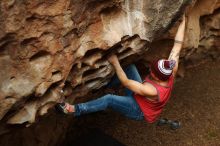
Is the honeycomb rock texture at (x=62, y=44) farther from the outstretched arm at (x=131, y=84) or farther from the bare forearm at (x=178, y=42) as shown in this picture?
the bare forearm at (x=178, y=42)

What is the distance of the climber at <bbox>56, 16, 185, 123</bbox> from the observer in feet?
16.6

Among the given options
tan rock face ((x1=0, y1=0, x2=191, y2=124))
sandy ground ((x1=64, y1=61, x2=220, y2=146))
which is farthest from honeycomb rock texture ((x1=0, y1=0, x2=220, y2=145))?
sandy ground ((x1=64, y1=61, x2=220, y2=146))

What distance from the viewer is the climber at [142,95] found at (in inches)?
199

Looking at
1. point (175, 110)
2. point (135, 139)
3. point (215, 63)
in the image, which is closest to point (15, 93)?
point (135, 139)

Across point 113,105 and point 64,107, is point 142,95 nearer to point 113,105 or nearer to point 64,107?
point 113,105

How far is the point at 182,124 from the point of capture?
22.8 ft

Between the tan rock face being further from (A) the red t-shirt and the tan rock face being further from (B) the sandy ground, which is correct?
(B) the sandy ground

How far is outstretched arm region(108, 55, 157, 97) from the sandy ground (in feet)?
4.56

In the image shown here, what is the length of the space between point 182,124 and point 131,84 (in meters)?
2.23

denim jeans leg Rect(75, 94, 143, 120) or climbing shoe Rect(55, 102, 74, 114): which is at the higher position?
climbing shoe Rect(55, 102, 74, 114)

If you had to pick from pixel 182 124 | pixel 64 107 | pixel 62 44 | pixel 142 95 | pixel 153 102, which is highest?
pixel 62 44

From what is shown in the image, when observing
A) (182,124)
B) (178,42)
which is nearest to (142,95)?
(178,42)

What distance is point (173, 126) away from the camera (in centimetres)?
679

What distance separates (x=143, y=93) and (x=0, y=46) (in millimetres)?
1848
